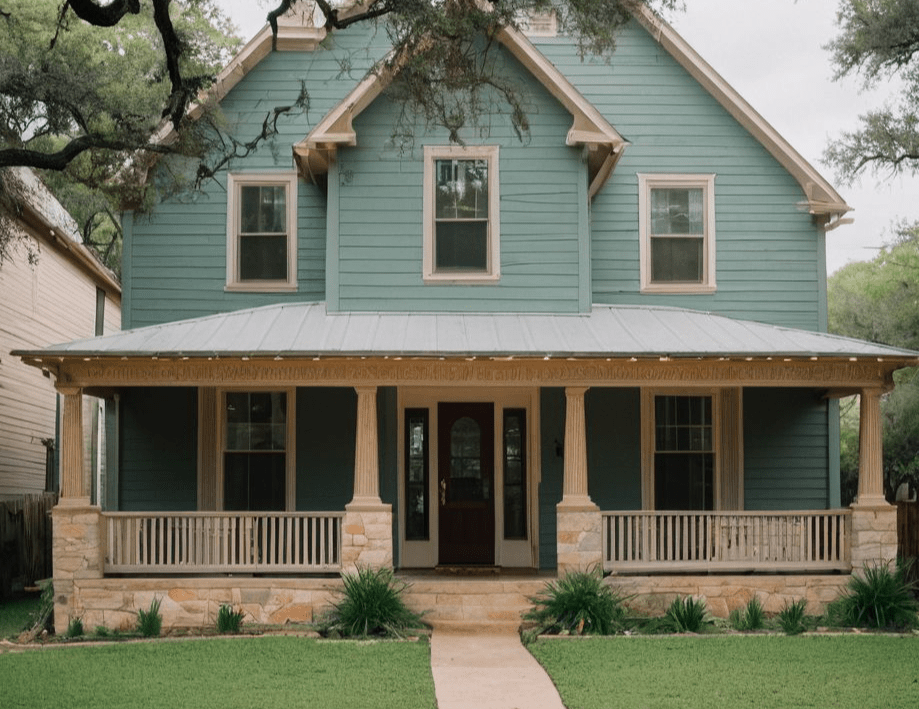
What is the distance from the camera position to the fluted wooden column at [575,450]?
12867 millimetres

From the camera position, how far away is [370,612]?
39.0 ft

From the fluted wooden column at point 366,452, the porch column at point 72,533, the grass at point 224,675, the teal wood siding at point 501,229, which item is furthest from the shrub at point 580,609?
the porch column at point 72,533

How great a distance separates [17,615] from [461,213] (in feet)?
25.3

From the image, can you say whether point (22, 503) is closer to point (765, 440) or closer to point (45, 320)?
point (45, 320)

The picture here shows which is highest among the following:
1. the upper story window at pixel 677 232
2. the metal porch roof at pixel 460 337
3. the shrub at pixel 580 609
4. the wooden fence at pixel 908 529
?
the upper story window at pixel 677 232

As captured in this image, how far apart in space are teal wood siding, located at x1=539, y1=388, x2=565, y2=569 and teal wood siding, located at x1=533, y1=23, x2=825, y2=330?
160 centimetres

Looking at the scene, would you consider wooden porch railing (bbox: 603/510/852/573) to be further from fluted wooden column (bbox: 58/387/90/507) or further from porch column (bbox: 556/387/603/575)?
fluted wooden column (bbox: 58/387/90/507)

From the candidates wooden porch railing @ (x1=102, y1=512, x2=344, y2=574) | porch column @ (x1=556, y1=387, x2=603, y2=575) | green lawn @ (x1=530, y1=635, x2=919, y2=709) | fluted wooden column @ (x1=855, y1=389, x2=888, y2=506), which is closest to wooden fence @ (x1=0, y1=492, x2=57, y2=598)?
wooden porch railing @ (x1=102, y1=512, x2=344, y2=574)

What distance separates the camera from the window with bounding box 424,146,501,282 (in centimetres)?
1428

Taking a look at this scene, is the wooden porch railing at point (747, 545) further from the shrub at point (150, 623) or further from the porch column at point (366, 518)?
the shrub at point (150, 623)

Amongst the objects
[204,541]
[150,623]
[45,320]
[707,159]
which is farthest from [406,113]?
[45,320]

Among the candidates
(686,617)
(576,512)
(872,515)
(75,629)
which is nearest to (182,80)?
(75,629)

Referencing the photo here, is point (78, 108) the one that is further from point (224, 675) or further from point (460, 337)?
point (224, 675)

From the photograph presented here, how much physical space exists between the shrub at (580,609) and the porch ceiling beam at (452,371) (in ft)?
7.32
